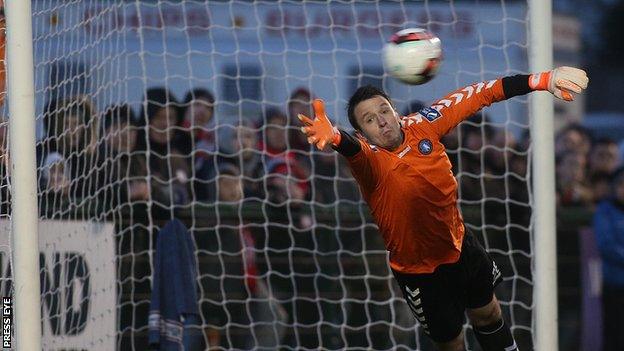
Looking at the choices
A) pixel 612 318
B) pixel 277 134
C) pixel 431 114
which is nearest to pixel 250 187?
pixel 277 134

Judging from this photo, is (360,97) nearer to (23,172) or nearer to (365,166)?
(365,166)

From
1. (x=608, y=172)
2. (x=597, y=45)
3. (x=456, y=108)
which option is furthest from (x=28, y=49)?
(x=597, y=45)

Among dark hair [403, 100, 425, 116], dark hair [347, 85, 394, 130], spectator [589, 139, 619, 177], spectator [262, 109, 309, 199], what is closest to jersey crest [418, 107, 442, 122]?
dark hair [347, 85, 394, 130]

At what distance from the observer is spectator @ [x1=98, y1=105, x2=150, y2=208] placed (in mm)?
7746

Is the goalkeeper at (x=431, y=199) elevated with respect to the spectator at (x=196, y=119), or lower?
lower

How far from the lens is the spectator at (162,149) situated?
27.5 ft

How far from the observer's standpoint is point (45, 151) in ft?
23.1

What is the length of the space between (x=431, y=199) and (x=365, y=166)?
46 cm

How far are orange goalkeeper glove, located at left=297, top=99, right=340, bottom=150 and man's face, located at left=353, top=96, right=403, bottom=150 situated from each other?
1.93 feet

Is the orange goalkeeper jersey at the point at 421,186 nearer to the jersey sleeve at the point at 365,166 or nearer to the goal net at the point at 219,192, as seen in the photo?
the jersey sleeve at the point at 365,166

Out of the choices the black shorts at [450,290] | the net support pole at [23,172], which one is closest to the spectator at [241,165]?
the black shorts at [450,290]

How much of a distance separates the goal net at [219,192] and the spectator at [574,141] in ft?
1.82

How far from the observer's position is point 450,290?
21.8ft

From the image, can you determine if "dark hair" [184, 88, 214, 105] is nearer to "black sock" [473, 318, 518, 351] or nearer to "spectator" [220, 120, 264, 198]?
"spectator" [220, 120, 264, 198]
